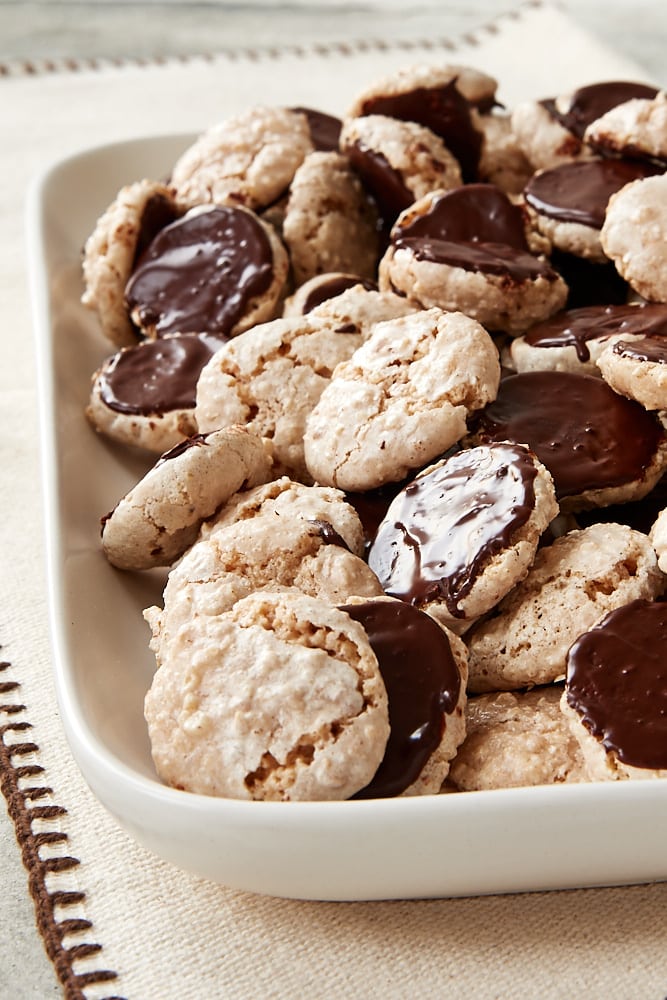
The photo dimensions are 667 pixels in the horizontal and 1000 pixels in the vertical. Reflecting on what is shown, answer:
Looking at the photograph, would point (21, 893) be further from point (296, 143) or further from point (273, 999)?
point (296, 143)

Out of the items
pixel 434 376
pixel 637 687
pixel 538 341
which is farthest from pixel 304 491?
pixel 637 687

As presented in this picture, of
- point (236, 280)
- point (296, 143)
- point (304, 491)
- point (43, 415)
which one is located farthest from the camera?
point (296, 143)

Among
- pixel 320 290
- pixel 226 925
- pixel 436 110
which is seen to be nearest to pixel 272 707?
pixel 226 925

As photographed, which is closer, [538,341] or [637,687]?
[637,687]

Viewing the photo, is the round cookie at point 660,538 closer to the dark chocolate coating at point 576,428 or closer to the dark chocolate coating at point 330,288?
the dark chocolate coating at point 576,428

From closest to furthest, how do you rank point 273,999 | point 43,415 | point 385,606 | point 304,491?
point 273,999
point 385,606
point 304,491
point 43,415

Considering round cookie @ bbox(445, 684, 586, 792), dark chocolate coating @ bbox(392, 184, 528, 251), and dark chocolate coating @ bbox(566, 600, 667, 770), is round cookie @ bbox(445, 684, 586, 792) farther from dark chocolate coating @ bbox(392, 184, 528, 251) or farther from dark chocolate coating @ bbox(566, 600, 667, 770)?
dark chocolate coating @ bbox(392, 184, 528, 251)
